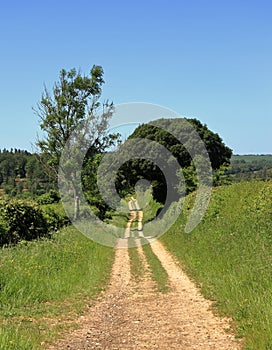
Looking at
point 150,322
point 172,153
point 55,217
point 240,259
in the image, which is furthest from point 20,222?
point 172,153

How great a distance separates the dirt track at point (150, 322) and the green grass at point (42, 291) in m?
0.43

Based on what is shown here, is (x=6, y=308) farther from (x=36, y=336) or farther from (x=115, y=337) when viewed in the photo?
(x=115, y=337)

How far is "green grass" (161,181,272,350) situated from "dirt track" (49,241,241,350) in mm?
384

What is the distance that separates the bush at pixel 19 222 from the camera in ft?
66.8

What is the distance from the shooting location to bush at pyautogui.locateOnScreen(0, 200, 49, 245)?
20.4 metres

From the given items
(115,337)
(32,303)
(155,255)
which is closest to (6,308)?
(32,303)

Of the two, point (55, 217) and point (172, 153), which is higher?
point (172, 153)

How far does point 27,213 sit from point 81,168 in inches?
397

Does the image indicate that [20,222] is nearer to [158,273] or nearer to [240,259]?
[158,273]

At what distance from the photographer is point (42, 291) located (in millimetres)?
10570

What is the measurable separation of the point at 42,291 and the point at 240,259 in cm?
502

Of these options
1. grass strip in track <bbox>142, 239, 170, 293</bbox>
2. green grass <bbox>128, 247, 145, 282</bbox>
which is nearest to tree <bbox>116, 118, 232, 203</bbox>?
green grass <bbox>128, 247, 145, 282</bbox>

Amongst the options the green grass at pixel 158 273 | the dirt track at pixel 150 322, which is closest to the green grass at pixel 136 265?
the green grass at pixel 158 273

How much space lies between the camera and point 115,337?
7.76m
